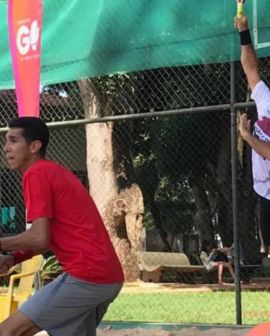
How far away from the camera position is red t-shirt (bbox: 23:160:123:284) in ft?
Result: 12.8

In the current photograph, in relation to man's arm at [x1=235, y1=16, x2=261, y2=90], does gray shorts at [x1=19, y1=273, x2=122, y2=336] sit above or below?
below

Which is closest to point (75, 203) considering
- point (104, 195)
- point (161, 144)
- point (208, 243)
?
point (104, 195)

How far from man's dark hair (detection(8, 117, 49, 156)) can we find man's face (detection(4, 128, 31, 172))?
0.02m

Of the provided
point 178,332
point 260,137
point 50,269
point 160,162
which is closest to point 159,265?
point 50,269

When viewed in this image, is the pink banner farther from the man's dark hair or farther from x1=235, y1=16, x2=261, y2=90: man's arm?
the man's dark hair

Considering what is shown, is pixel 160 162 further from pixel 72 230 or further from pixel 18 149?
pixel 72 230

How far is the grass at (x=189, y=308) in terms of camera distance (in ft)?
33.2

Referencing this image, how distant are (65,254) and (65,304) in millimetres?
251

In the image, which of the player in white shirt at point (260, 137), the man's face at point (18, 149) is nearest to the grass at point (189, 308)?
the player in white shirt at point (260, 137)

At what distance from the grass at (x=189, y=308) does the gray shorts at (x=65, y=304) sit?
5504mm

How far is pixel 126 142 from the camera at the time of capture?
59.8ft

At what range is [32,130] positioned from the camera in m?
4.10

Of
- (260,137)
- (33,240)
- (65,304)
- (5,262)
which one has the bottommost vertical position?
(65,304)

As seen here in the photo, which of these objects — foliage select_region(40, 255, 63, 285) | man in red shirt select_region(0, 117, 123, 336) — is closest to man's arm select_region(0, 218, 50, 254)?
man in red shirt select_region(0, 117, 123, 336)
